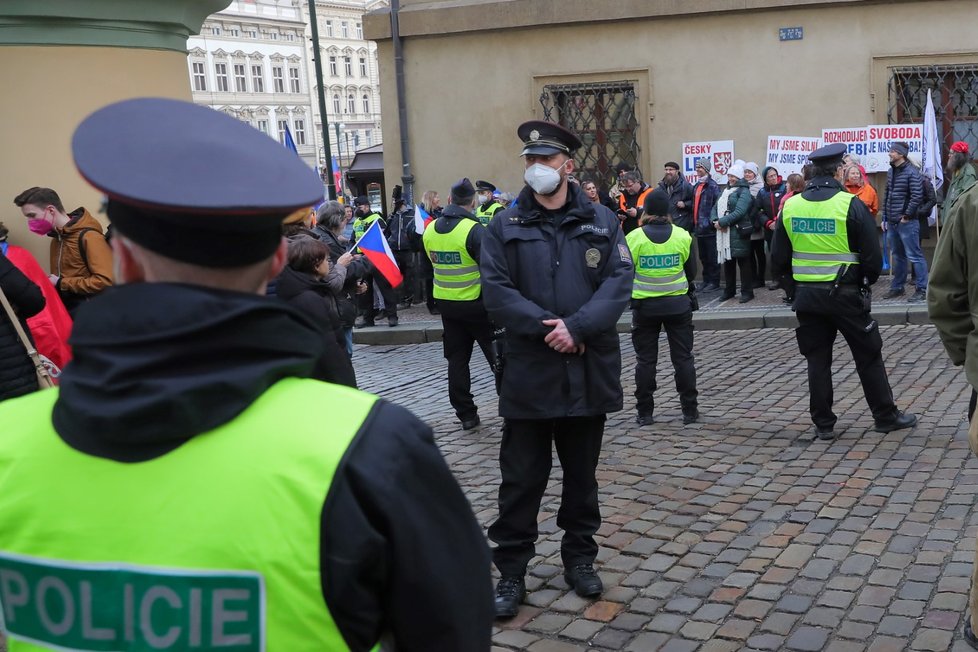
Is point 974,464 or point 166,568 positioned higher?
point 166,568

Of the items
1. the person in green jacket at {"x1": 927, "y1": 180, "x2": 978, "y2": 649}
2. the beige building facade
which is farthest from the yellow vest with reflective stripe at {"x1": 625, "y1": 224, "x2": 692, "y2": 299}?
the beige building facade

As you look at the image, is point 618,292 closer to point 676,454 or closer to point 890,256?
point 676,454

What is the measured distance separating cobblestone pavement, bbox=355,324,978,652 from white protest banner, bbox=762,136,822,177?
20.5ft

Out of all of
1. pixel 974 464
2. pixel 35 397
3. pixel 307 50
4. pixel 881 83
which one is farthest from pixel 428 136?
pixel 307 50

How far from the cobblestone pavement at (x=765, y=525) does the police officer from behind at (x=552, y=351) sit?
1.09 ft

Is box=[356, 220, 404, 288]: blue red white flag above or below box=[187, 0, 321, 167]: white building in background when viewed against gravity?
below

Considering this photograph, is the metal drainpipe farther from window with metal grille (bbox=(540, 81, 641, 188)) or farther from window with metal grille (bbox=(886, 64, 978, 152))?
window with metal grille (bbox=(886, 64, 978, 152))

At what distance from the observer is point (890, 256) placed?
13.3m

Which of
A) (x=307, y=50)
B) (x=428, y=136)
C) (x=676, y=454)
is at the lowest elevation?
(x=676, y=454)

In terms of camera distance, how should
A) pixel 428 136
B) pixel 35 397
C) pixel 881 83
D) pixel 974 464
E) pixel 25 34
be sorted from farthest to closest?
pixel 428 136, pixel 881 83, pixel 25 34, pixel 974 464, pixel 35 397

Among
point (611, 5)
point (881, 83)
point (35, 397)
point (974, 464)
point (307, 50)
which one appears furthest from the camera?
point (307, 50)

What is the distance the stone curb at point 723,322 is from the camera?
11602 millimetres

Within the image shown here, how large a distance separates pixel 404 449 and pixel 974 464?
226 inches

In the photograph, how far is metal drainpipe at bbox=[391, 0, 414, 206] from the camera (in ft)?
55.2
